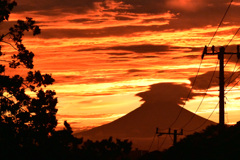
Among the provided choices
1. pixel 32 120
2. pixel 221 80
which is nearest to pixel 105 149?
pixel 32 120

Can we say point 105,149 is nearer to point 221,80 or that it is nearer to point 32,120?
point 32,120

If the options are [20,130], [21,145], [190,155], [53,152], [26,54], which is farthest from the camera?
[190,155]

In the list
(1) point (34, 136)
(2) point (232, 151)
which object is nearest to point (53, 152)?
(1) point (34, 136)

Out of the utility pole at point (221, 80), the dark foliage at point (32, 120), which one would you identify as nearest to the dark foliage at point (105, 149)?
the dark foliage at point (32, 120)

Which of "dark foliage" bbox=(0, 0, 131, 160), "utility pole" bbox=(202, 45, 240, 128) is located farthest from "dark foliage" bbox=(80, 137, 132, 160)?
"utility pole" bbox=(202, 45, 240, 128)

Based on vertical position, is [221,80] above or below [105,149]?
above

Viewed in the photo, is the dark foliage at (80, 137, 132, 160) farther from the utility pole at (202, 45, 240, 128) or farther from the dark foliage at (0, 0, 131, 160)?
the utility pole at (202, 45, 240, 128)

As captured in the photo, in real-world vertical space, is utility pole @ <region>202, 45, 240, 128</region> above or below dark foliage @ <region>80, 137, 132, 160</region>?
above

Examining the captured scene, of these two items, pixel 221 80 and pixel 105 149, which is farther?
pixel 221 80

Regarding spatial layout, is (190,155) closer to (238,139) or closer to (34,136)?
(238,139)

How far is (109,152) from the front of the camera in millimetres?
26922

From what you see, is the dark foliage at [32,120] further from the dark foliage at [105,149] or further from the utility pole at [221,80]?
the utility pole at [221,80]

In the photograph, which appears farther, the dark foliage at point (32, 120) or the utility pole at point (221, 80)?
the utility pole at point (221, 80)

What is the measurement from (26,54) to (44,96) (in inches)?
110
